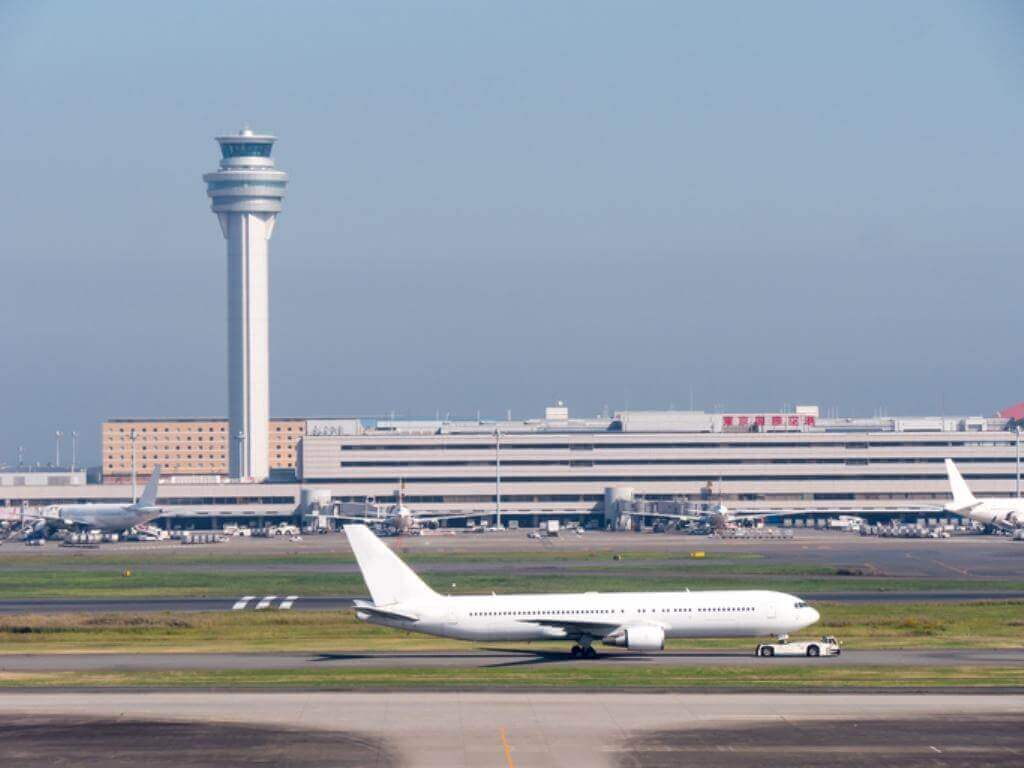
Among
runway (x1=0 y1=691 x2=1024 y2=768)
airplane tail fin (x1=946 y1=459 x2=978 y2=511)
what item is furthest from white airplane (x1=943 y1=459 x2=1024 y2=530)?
runway (x1=0 y1=691 x2=1024 y2=768)

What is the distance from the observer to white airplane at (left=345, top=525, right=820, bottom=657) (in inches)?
2891

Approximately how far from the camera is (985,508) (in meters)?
176

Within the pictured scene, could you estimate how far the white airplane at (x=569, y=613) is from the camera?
73438mm

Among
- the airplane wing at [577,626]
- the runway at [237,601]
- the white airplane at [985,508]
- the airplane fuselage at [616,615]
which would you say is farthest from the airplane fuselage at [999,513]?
the airplane wing at [577,626]

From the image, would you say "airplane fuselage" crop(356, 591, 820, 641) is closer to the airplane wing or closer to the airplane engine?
the airplane wing

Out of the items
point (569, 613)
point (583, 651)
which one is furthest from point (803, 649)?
point (569, 613)

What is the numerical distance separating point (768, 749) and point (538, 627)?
25374mm

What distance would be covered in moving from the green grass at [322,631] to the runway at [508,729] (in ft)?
57.7

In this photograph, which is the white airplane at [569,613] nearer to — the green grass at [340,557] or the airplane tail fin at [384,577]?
the airplane tail fin at [384,577]

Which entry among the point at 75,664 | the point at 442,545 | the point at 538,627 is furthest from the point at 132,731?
the point at 442,545

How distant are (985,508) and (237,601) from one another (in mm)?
102311

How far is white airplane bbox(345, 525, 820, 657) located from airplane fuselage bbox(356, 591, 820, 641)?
0.16ft

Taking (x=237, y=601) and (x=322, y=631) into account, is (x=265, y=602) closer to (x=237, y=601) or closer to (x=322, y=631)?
(x=237, y=601)

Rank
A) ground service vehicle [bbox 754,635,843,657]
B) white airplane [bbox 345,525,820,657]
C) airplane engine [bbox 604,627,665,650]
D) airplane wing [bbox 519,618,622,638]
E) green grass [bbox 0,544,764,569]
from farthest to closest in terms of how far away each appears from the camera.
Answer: green grass [bbox 0,544,764,569] < white airplane [bbox 345,525,820,657] < airplane wing [bbox 519,618,622,638] < ground service vehicle [bbox 754,635,843,657] < airplane engine [bbox 604,627,665,650]
